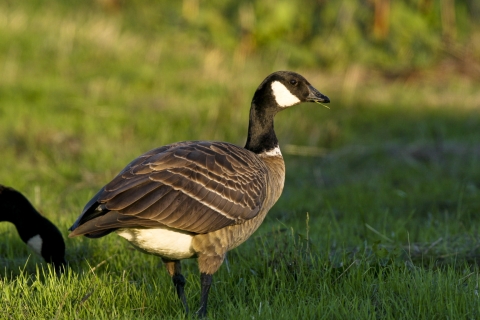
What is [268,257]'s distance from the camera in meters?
5.20

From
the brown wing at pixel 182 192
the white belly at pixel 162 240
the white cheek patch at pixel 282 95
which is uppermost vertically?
the white cheek patch at pixel 282 95

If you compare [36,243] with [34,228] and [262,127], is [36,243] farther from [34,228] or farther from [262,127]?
[262,127]

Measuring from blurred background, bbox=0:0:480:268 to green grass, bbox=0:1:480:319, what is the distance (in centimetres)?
4

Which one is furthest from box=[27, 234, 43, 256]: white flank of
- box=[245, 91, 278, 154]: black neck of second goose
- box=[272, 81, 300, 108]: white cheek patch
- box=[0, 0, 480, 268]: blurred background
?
box=[272, 81, 300, 108]: white cheek patch

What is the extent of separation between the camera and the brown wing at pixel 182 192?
4348 mm

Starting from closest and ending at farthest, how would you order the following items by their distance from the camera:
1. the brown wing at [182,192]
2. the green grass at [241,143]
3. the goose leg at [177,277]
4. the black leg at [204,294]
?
the brown wing at [182,192]
the black leg at [204,294]
the green grass at [241,143]
the goose leg at [177,277]

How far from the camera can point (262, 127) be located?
5777mm

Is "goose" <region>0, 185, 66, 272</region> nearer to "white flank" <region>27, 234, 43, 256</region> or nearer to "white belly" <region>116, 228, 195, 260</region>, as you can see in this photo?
"white flank" <region>27, 234, 43, 256</region>

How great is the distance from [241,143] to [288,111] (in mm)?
1642

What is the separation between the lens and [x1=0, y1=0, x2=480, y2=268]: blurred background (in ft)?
27.1

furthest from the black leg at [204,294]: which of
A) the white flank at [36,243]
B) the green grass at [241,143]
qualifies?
the white flank at [36,243]

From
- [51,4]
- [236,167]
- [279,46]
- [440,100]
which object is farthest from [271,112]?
[51,4]

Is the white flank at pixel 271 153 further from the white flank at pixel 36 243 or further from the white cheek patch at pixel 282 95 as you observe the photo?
the white flank at pixel 36 243

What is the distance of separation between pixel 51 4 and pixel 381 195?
1382 centimetres
